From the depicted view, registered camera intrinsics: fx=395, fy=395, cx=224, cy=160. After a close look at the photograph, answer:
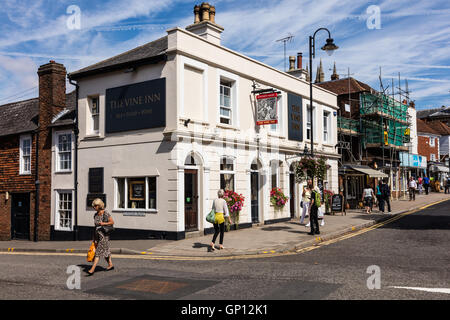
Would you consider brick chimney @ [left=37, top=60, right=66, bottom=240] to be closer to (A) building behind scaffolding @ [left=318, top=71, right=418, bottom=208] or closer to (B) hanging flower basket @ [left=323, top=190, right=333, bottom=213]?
(B) hanging flower basket @ [left=323, top=190, right=333, bottom=213]

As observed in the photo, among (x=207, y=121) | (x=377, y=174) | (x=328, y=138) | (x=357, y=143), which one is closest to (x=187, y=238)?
(x=207, y=121)

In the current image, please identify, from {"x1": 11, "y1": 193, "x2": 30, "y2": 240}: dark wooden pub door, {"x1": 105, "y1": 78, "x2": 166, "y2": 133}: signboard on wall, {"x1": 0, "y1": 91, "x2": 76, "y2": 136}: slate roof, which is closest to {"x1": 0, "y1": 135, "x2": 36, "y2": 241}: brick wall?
{"x1": 11, "y1": 193, "x2": 30, "y2": 240}: dark wooden pub door

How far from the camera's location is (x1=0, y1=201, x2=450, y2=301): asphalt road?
6676 mm

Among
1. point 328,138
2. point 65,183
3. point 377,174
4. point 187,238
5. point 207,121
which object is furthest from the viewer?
point 377,174

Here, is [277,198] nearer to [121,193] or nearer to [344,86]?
[121,193]

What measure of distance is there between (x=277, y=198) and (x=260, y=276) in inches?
431

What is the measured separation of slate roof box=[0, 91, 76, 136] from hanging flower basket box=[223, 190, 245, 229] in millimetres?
8135

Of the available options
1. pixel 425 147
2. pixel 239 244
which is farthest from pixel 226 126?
pixel 425 147

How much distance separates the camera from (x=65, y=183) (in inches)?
696

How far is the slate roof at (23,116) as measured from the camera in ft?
63.3

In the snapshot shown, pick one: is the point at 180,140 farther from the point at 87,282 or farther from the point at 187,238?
the point at 87,282

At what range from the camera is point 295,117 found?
21.0 meters
